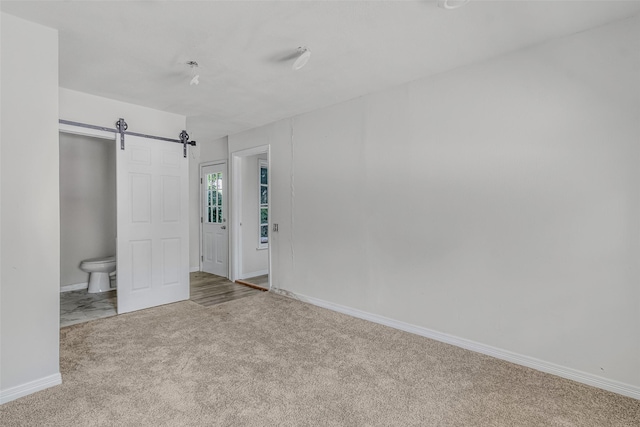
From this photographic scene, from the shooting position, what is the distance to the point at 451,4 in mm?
1945

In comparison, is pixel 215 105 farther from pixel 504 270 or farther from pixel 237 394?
pixel 504 270

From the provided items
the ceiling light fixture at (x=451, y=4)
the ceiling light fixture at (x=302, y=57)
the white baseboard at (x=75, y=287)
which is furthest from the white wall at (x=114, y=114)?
the ceiling light fixture at (x=451, y=4)

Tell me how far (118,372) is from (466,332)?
272cm

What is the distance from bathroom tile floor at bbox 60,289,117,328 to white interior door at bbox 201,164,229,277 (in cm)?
162

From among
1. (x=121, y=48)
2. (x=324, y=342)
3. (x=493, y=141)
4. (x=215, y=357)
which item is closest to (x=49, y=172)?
(x=121, y=48)

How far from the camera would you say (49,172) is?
2.19 meters

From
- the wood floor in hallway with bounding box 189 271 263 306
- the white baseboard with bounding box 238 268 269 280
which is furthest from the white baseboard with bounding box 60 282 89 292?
the white baseboard with bounding box 238 268 269 280

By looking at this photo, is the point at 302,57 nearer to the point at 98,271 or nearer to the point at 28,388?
the point at 28,388

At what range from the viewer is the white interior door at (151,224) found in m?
3.67

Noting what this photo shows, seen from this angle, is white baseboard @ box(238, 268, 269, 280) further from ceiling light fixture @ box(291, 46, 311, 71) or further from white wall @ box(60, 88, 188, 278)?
ceiling light fixture @ box(291, 46, 311, 71)

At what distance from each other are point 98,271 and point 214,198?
2.08 metres

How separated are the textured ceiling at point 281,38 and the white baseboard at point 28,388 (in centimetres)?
231

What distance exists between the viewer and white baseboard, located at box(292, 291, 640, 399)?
2.14 m

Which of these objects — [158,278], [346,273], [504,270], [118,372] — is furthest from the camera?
[158,278]
